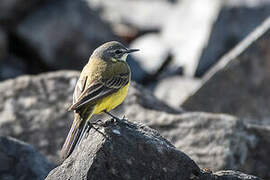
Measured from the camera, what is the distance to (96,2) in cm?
2430

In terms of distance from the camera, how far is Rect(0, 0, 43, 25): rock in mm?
18234

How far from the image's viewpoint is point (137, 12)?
907 inches

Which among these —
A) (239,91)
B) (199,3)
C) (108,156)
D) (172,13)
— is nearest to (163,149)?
(108,156)

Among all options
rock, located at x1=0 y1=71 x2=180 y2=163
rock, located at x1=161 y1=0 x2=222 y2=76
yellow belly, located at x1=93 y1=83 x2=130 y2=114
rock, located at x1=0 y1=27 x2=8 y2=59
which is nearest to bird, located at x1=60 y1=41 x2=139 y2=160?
yellow belly, located at x1=93 y1=83 x2=130 y2=114

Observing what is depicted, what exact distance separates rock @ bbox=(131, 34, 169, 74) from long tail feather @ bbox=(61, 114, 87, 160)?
32.7ft

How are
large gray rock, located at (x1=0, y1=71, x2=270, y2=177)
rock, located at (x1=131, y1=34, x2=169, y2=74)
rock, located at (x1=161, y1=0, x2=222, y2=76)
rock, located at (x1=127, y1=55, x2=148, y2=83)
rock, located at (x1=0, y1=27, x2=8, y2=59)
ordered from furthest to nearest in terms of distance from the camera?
rock, located at (x1=131, y1=34, x2=169, y2=74), rock, located at (x1=127, y1=55, x2=148, y2=83), rock, located at (x1=0, y1=27, x2=8, y2=59), rock, located at (x1=161, y1=0, x2=222, y2=76), large gray rock, located at (x1=0, y1=71, x2=270, y2=177)

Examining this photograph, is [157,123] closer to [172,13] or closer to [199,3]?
[199,3]

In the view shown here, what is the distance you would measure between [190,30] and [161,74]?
1.74 metres

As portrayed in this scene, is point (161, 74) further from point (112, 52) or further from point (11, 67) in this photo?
point (112, 52)

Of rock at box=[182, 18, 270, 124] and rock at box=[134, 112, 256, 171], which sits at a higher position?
rock at box=[182, 18, 270, 124]

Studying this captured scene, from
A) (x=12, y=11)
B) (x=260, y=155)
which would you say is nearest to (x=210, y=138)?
(x=260, y=155)

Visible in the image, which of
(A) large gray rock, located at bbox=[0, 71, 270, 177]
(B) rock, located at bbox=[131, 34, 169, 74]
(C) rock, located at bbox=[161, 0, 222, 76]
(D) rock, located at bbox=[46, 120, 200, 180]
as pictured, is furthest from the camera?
(B) rock, located at bbox=[131, 34, 169, 74]

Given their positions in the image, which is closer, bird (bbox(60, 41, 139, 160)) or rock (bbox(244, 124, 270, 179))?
bird (bbox(60, 41, 139, 160))

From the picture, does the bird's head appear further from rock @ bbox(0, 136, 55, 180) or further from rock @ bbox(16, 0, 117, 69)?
rock @ bbox(16, 0, 117, 69)
